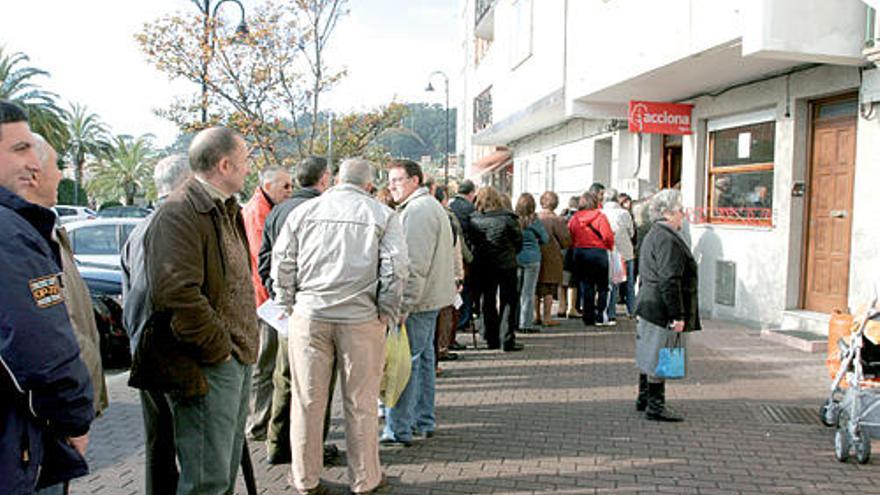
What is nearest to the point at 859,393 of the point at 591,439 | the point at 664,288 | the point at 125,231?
the point at 664,288

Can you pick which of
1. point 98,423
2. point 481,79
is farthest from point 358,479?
point 481,79

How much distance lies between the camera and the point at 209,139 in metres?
3.37

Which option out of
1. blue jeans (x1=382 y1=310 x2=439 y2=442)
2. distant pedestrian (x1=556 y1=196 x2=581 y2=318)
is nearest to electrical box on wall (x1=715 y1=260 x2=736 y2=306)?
distant pedestrian (x1=556 y1=196 x2=581 y2=318)

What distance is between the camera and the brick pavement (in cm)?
466

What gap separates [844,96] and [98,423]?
354 inches

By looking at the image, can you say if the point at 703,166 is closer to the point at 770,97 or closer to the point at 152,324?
the point at 770,97

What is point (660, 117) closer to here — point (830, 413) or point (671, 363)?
point (671, 363)

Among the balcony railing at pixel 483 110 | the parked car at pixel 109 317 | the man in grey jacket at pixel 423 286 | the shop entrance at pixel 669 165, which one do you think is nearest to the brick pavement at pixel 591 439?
the man in grey jacket at pixel 423 286

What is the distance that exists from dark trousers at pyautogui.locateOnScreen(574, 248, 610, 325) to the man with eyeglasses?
19.1 ft

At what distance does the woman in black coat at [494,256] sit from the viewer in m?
8.27

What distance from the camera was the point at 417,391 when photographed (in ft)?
18.1

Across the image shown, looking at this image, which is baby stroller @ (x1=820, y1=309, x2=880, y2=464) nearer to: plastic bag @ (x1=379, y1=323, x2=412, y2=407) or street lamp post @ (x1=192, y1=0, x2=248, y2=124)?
plastic bag @ (x1=379, y1=323, x2=412, y2=407)

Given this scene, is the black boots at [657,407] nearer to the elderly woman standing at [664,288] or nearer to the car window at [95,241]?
the elderly woman standing at [664,288]

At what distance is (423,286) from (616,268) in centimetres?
603
